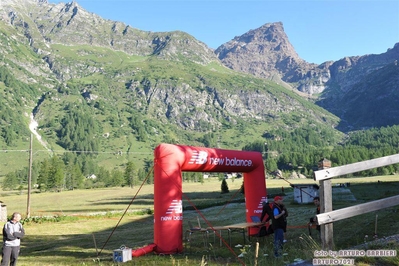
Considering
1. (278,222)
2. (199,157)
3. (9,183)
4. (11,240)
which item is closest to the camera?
(11,240)

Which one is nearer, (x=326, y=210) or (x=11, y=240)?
(x=326, y=210)

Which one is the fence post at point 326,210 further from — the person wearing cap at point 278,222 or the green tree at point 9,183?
the green tree at point 9,183

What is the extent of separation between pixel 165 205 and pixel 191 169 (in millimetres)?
2128

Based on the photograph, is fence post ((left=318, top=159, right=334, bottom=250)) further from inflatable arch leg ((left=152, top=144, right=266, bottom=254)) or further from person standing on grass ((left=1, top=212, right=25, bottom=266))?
person standing on grass ((left=1, top=212, right=25, bottom=266))

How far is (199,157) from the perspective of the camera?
1462 centimetres

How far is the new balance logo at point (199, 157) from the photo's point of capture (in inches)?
565

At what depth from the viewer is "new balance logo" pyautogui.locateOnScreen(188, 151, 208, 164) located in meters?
14.4

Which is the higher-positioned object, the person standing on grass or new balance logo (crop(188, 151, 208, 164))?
new balance logo (crop(188, 151, 208, 164))

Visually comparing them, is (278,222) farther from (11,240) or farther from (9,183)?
(9,183)

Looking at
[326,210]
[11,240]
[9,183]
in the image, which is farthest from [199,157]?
[9,183]

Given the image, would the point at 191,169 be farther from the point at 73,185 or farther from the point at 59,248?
the point at 73,185

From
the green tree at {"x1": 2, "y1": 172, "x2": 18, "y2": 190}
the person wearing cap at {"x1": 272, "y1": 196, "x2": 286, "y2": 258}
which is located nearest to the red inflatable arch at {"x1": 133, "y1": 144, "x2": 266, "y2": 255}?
the person wearing cap at {"x1": 272, "y1": 196, "x2": 286, "y2": 258}

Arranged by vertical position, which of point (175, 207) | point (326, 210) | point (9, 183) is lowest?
point (9, 183)

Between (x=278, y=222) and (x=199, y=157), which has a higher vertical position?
(x=199, y=157)
